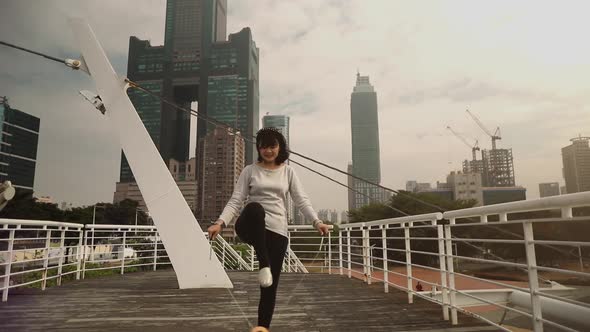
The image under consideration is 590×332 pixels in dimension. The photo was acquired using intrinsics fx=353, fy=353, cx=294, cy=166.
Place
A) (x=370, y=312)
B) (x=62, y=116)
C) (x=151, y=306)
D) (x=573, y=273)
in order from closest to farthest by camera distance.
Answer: (x=573, y=273) < (x=370, y=312) < (x=151, y=306) < (x=62, y=116)

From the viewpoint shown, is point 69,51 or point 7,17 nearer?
point 7,17

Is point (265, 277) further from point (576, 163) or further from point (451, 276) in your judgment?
point (576, 163)

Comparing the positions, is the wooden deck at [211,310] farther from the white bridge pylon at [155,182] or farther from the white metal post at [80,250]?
the white metal post at [80,250]

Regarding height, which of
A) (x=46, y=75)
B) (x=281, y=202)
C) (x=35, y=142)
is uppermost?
(x=35, y=142)

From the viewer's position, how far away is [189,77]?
409ft

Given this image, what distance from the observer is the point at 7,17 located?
4.50m

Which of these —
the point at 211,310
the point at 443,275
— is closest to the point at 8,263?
the point at 211,310

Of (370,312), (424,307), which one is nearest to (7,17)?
(370,312)

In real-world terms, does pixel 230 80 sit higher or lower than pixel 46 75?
higher

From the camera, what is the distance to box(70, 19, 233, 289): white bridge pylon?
4715 millimetres

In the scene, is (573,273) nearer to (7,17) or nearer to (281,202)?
(281,202)

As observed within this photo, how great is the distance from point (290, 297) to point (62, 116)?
18.5ft

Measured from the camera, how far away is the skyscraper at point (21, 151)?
52.3 m

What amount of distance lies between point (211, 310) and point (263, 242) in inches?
76.5
